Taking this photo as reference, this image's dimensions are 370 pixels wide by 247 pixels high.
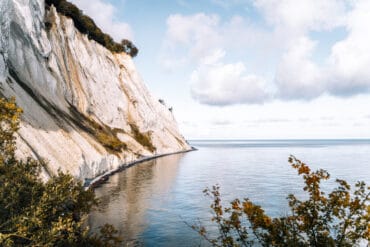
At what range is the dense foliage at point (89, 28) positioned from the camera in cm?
8012

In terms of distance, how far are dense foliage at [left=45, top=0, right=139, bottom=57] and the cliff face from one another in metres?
3.47

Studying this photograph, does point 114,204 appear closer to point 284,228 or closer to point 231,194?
point 231,194

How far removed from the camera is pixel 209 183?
2147 inches

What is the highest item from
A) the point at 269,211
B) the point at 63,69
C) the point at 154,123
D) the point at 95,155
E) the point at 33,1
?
the point at 33,1

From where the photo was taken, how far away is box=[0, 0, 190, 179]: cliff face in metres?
39.6

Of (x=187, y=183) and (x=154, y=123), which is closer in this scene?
(x=187, y=183)

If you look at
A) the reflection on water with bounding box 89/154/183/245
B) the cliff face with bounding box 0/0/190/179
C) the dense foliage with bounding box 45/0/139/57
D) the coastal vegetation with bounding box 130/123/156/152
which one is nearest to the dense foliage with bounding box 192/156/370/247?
the reflection on water with bounding box 89/154/183/245

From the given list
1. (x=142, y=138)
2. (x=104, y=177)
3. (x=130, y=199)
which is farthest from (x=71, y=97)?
(x=130, y=199)

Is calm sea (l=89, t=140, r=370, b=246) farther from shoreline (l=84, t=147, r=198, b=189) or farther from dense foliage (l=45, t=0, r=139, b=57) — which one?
dense foliage (l=45, t=0, r=139, b=57)

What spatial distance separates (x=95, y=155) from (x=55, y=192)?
4210cm

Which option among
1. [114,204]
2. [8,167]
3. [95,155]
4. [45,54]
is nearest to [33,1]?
[45,54]

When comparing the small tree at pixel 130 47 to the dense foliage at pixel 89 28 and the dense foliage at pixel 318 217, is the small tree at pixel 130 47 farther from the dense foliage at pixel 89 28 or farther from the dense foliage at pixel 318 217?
the dense foliage at pixel 318 217

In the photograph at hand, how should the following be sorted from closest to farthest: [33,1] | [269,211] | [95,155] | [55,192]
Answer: [55,192] → [269,211] → [95,155] → [33,1]

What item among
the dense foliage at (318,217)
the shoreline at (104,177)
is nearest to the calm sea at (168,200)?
the shoreline at (104,177)
